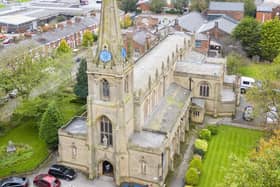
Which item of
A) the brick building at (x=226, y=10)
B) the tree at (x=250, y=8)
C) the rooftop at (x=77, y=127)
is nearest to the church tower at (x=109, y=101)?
the rooftop at (x=77, y=127)

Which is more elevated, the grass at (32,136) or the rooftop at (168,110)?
the rooftop at (168,110)

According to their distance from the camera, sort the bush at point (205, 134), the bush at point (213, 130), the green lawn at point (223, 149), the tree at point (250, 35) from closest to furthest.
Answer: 1. the green lawn at point (223, 149)
2. the bush at point (205, 134)
3. the bush at point (213, 130)
4. the tree at point (250, 35)

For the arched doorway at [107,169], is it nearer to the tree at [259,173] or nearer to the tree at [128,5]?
the tree at [259,173]

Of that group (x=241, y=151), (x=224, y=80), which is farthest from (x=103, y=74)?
(x=224, y=80)

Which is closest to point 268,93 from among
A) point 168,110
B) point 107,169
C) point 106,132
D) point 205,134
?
point 205,134

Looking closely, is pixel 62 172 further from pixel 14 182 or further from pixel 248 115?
pixel 248 115

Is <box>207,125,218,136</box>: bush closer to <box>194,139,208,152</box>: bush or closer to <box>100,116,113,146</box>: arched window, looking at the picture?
<box>194,139,208,152</box>: bush

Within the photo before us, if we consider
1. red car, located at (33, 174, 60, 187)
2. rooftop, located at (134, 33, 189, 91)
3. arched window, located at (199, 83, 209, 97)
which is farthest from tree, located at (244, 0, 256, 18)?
red car, located at (33, 174, 60, 187)
